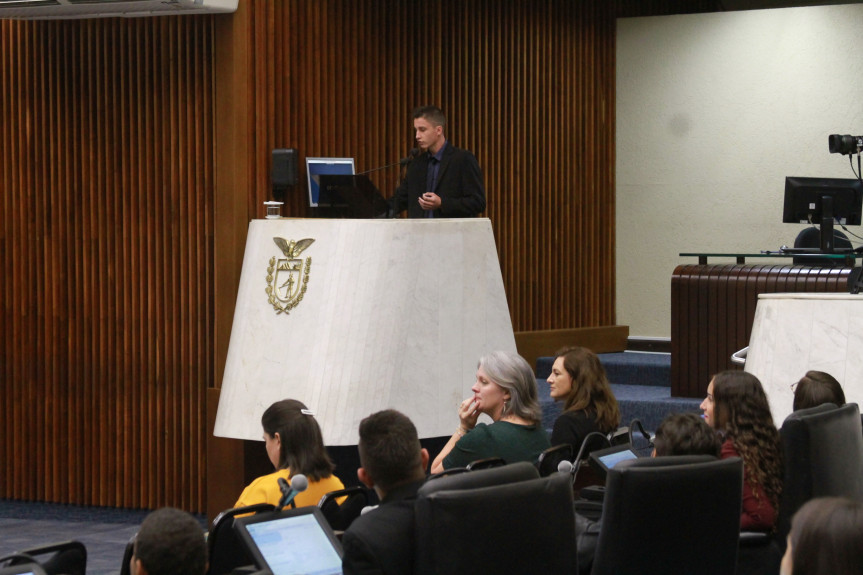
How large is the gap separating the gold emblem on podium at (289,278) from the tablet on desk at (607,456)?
2546 millimetres

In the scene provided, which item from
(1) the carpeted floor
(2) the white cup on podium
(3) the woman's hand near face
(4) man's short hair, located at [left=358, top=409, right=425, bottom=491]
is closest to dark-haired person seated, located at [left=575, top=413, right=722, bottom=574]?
(4) man's short hair, located at [left=358, top=409, right=425, bottom=491]

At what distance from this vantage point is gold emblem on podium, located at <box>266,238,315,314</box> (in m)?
5.96

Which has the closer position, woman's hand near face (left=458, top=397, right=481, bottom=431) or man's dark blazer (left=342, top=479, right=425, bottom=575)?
man's dark blazer (left=342, top=479, right=425, bottom=575)

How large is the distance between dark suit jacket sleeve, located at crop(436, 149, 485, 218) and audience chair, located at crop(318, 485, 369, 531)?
3028 millimetres

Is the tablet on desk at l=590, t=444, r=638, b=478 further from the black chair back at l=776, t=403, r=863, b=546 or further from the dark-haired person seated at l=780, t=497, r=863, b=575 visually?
the dark-haired person seated at l=780, t=497, r=863, b=575

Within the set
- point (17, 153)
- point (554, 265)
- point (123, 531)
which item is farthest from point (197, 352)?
point (554, 265)

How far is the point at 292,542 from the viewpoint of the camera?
2766mm

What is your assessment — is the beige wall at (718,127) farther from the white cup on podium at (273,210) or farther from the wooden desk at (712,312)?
the white cup on podium at (273,210)

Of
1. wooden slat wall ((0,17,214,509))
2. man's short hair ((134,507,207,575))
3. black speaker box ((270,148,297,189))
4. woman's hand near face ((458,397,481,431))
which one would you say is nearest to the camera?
man's short hair ((134,507,207,575))

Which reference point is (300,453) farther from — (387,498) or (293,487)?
(293,487)

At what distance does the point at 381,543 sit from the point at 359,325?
11.0 ft

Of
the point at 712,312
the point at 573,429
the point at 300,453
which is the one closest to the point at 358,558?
the point at 300,453

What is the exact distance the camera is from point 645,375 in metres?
8.02

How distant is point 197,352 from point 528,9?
344 centimetres
